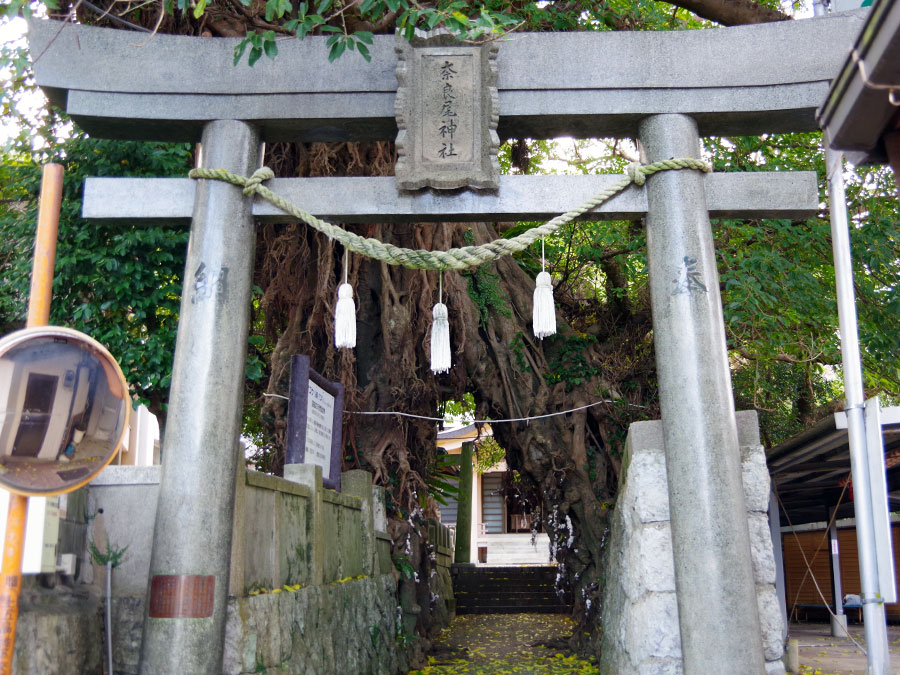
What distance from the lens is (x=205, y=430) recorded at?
441 cm

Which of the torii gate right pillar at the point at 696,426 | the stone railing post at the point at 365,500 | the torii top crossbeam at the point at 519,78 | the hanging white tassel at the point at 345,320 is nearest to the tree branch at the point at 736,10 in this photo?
the torii top crossbeam at the point at 519,78

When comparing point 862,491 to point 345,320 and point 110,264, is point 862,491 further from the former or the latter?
point 110,264

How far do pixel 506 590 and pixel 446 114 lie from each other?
11.4 metres

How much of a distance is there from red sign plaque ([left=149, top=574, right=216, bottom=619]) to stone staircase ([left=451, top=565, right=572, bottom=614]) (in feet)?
33.3

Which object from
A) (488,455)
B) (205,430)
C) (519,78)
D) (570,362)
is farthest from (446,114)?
(488,455)

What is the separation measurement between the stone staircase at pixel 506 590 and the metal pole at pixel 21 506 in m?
11.5

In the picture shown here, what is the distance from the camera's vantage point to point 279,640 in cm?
474

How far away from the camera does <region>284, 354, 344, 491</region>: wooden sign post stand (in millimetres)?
6094

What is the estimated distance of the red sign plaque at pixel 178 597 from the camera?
4051mm

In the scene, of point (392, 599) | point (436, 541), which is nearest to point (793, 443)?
point (392, 599)

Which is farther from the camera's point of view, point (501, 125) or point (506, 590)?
point (506, 590)

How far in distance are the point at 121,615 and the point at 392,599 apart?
4155 millimetres

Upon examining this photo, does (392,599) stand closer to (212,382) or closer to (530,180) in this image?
(212,382)

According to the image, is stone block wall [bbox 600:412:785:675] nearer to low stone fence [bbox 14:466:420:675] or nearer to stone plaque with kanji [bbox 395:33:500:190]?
stone plaque with kanji [bbox 395:33:500:190]
